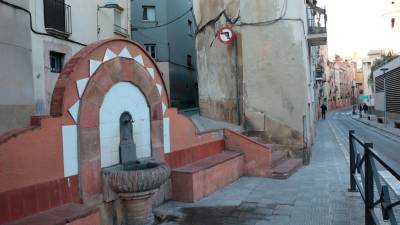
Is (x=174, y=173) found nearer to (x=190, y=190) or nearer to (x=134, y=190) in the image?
(x=190, y=190)

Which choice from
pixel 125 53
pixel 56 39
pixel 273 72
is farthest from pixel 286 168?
pixel 56 39

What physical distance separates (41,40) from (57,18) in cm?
128

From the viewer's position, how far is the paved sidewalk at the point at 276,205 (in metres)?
6.62

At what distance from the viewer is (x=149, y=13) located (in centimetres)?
2791

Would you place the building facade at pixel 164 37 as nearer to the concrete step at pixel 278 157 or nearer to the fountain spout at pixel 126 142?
the concrete step at pixel 278 157

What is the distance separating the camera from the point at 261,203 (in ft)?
→ 25.3

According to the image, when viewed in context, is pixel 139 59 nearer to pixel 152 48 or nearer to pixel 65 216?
pixel 65 216

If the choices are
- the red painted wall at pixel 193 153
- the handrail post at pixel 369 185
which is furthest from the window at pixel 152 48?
the handrail post at pixel 369 185

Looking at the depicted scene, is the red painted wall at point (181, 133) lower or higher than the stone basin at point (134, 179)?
higher

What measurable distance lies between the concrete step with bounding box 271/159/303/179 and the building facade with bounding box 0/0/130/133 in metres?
6.15

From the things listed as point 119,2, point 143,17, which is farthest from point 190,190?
point 143,17

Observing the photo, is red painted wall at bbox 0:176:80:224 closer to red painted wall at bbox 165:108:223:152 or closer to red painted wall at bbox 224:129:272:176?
red painted wall at bbox 165:108:223:152

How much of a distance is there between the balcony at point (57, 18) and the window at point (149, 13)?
440 inches

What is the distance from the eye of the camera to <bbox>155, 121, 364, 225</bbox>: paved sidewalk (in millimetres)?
6625
